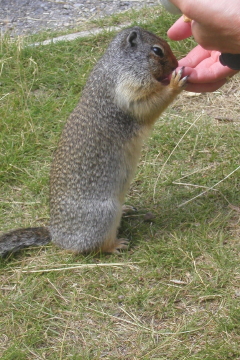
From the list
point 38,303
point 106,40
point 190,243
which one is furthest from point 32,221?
point 106,40

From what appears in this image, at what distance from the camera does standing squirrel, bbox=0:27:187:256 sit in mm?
3840

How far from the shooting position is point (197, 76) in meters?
3.71

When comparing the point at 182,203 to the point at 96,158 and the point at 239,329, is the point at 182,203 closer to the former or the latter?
the point at 96,158

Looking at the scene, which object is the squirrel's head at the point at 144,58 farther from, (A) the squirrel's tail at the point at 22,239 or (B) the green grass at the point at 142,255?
(A) the squirrel's tail at the point at 22,239

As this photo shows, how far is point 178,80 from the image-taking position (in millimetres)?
3719

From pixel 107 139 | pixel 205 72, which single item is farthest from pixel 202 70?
pixel 107 139

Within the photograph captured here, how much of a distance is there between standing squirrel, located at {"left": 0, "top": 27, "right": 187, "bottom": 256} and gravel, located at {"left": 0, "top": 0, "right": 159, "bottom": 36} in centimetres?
312

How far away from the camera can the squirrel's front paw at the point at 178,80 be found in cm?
370

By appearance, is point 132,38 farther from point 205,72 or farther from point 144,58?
point 205,72

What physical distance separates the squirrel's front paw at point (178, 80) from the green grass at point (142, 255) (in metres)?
1.00

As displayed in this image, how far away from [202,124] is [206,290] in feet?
6.52

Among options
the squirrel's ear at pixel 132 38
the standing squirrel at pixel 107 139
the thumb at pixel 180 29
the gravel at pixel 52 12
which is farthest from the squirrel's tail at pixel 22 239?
the gravel at pixel 52 12

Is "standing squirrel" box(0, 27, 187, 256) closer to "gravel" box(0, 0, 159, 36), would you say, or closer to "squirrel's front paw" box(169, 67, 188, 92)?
"squirrel's front paw" box(169, 67, 188, 92)

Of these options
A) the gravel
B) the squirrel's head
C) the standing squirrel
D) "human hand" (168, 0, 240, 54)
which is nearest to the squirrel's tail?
the standing squirrel
